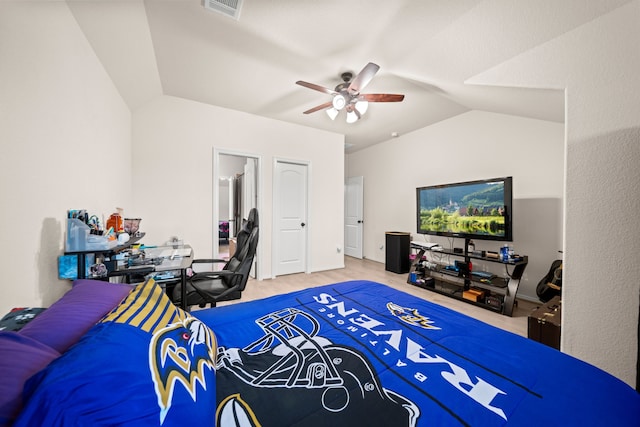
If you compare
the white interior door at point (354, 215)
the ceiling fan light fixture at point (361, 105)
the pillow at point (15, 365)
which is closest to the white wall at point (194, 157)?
the ceiling fan light fixture at point (361, 105)

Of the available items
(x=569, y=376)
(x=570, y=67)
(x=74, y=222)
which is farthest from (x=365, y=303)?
(x=570, y=67)

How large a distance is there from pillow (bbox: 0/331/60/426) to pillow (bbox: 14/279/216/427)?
0.10ft

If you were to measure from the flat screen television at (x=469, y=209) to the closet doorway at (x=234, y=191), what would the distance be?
266cm

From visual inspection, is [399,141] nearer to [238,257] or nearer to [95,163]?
[238,257]

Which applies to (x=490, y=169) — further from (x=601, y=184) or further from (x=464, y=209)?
(x=601, y=184)

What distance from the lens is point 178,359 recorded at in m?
0.73

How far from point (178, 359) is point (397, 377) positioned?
0.75 metres

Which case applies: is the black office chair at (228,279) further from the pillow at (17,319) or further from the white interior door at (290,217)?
the white interior door at (290,217)

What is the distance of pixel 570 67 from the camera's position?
5.23 ft

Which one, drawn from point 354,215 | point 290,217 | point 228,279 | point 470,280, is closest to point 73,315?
point 228,279

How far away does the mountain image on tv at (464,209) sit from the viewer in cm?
295

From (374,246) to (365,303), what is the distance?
401 cm

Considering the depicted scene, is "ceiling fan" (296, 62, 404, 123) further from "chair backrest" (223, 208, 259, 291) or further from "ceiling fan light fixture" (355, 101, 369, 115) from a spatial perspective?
"chair backrest" (223, 208, 259, 291)

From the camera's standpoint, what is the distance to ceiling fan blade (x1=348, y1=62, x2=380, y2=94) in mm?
2068
